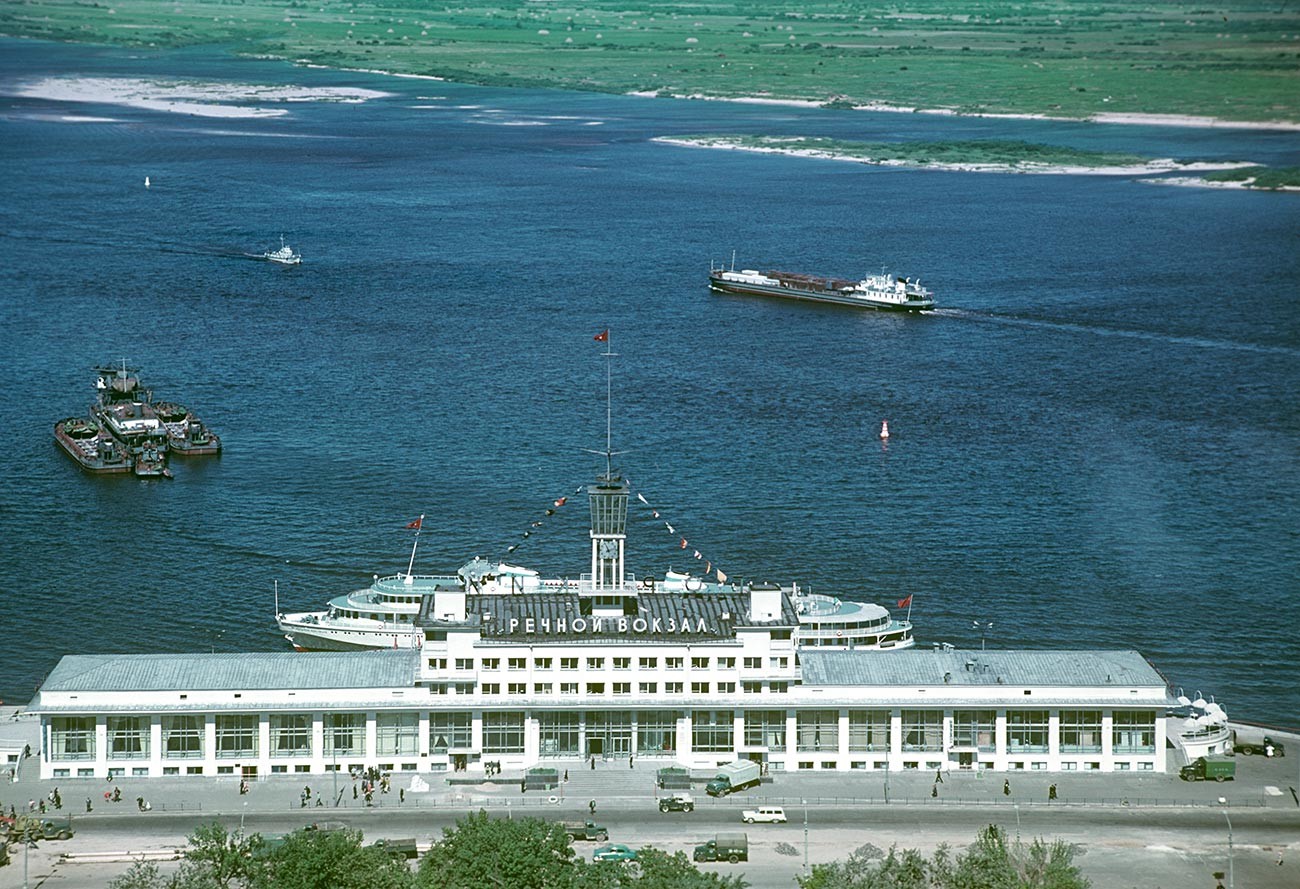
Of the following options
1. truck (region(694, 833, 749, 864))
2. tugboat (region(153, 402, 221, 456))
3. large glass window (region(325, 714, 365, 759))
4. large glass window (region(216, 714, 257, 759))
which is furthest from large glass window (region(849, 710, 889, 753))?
tugboat (region(153, 402, 221, 456))

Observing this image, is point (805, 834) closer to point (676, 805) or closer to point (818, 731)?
point (676, 805)

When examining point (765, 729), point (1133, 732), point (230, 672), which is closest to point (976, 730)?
point (1133, 732)

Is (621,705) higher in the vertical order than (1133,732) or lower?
higher

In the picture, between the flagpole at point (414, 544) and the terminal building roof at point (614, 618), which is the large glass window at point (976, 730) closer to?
the terminal building roof at point (614, 618)

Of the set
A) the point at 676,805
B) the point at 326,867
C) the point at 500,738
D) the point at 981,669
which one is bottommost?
the point at 326,867

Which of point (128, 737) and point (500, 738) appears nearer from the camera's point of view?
A: point (128, 737)
